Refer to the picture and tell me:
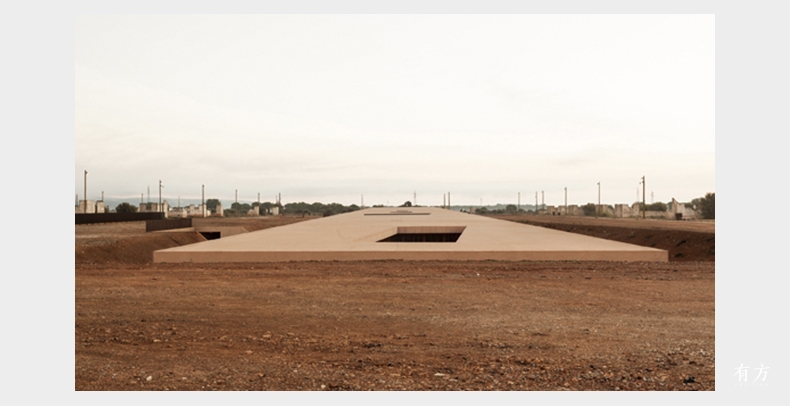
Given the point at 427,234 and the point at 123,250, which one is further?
the point at 427,234

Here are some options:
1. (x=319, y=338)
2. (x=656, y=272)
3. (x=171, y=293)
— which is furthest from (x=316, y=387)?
(x=656, y=272)

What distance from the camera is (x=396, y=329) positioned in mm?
5211

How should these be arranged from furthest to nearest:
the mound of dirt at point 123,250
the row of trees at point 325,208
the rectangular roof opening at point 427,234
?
the row of trees at point 325,208, the rectangular roof opening at point 427,234, the mound of dirt at point 123,250

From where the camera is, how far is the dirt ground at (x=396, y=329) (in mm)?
3824

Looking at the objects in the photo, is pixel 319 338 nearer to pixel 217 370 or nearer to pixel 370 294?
pixel 217 370

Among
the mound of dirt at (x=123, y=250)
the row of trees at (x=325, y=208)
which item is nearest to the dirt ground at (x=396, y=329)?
the mound of dirt at (x=123, y=250)

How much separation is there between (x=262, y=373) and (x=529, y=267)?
661 centimetres

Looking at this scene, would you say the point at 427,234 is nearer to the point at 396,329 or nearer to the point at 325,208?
the point at 396,329

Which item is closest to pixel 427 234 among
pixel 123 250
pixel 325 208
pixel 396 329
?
pixel 123 250

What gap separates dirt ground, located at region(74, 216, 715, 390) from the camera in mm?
3824

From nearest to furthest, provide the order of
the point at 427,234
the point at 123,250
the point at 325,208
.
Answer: the point at 123,250 < the point at 427,234 < the point at 325,208

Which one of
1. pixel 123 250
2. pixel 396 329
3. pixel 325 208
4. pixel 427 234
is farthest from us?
pixel 325 208

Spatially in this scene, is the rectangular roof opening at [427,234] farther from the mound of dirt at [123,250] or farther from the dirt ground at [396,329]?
the dirt ground at [396,329]

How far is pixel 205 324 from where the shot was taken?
17.7ft
